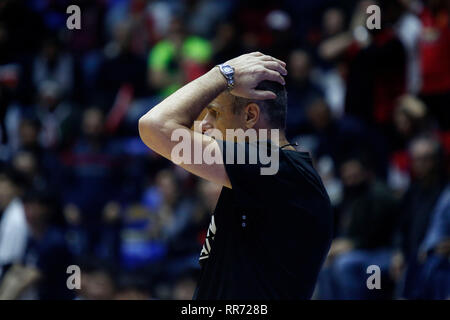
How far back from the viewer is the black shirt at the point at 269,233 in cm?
258

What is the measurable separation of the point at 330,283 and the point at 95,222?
2891mm

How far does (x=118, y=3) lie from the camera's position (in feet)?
35.6

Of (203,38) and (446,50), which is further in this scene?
(203,38)

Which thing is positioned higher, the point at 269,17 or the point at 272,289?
the point at 269,17

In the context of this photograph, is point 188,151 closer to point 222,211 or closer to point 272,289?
point 222,211

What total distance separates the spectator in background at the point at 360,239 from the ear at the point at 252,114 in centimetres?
339

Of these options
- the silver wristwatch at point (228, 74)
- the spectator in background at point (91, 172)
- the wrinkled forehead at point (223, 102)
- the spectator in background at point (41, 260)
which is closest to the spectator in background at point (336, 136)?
the spectator in background at point (91, 172)

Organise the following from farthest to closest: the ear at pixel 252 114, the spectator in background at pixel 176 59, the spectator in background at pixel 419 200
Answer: the spectator in background at pixel 176 59, the spectator in background at pixel 419 200, the ear at pixel 252 114

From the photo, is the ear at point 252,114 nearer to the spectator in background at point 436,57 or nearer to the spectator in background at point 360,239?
the spectator in background at point 360,239

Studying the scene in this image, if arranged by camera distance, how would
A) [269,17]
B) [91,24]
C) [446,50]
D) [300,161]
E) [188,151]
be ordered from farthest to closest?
[91,24]
[269,17]
[446,50]
[300,161]
[188,151]

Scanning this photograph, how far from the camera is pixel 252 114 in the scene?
2787 millimetres

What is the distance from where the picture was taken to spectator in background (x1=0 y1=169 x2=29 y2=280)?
622 centimetres

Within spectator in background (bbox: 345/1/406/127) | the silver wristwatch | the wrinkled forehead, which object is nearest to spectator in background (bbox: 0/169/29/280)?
spectator in background (bbox: 345/1/406/127)

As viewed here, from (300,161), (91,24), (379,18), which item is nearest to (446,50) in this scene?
(379,18)
